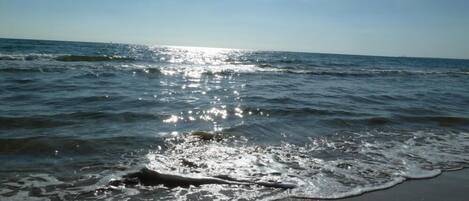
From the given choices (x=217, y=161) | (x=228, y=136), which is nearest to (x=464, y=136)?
(x=228, y=136)

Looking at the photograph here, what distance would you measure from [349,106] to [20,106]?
874 centimetres

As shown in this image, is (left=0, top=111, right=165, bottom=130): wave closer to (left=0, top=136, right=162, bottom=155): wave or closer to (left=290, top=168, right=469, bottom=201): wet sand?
(left=0, top=136, right=162, bottom=155): wave

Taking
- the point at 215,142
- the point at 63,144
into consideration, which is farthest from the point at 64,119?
the point at 215,142

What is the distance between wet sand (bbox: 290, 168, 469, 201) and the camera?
4.88 meters

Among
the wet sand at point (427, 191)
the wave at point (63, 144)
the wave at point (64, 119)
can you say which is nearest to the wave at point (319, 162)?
the wet sand at point (427, 191)

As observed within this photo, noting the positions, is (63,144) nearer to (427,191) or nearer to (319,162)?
(319,162)

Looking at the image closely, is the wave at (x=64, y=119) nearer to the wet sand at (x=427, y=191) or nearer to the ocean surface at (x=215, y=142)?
the ocean surface at (x=215, y=142)

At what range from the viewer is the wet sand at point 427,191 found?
4884 mm

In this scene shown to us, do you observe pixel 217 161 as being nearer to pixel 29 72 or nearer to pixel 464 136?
pixel 464 136

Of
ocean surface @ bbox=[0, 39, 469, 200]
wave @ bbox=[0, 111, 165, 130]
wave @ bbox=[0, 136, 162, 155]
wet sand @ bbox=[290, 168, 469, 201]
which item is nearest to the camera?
wet sand @ bbox=[290, 168, 469, 201]

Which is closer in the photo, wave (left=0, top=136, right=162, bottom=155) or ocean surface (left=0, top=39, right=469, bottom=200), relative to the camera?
ocean surface (left=0, top=39, right=469, bottom=200)

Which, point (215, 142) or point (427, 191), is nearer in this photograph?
point (427, 191)

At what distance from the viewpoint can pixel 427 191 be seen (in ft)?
16.9

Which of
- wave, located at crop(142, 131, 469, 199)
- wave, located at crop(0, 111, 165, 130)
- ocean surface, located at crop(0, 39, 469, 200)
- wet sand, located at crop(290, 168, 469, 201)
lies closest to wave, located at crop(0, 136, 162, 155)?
ocean surface, located at crop(0, 39, 469, 200)
